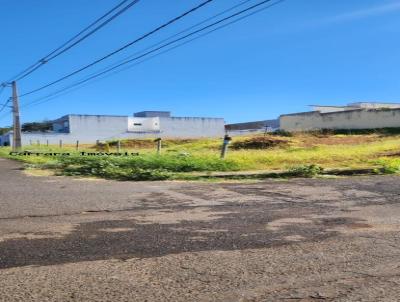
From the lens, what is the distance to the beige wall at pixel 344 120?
Result: 182ft

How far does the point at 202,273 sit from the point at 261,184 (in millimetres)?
8101

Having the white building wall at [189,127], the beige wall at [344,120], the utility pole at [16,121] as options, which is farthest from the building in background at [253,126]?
the utility pole at [16,121]

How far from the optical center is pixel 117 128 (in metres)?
95.1

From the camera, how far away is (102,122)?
93875 millimetres

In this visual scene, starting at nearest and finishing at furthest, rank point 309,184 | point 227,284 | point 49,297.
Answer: point 49,297
point 227,284
point 309,184

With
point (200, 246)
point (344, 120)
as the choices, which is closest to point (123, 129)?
point (344, 120)

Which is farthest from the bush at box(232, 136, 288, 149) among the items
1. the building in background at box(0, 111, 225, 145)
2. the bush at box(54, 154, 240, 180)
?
the building in background at box(0, 111, 225, 145)

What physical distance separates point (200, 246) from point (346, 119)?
56780 mm

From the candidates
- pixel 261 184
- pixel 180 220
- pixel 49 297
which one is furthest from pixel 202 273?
pixel 261 184

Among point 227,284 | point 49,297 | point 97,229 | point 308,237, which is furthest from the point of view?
point 97,229

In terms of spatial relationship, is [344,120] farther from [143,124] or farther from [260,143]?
[143,124]

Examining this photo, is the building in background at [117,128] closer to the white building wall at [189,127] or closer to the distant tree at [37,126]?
the white building wall at [189,127]

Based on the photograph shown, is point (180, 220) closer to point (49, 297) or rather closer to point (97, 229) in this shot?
point (97, 229)

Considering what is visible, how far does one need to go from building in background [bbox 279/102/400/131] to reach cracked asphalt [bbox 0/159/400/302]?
155ft
